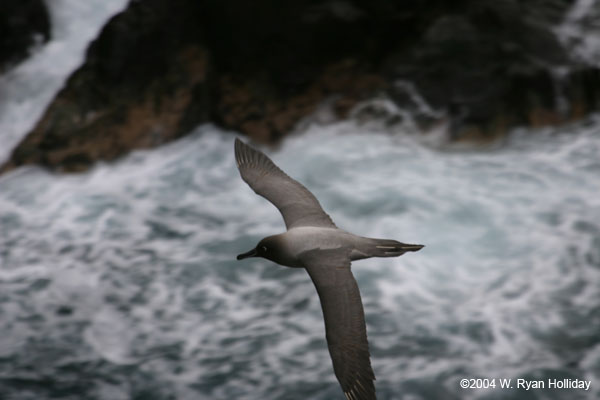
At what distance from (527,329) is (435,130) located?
3305 millimetres

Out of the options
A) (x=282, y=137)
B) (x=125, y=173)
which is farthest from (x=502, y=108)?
(x=125, y=173)

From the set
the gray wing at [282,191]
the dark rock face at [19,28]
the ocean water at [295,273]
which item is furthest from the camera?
the dark rock face at [19,28]

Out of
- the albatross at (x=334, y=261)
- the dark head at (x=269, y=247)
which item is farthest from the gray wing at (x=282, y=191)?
the dark head at (x=269, y=247)

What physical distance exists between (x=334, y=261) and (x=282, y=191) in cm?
95

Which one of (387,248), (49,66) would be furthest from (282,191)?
(49,66)

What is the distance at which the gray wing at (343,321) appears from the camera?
439 cm

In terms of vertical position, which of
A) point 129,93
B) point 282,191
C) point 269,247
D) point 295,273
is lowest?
point 269,247

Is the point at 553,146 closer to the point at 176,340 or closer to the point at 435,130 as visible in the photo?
the point at 435,130

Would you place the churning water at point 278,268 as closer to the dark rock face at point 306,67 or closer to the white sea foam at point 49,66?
the white sea foam at point 49,66

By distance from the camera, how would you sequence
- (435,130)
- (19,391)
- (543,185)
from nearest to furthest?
(19,391)
(543,185)
(435,130)

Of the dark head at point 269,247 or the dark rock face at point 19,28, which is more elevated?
the dark rock face at point 19,28

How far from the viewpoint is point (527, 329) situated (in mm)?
6863

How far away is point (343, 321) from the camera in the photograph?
452 centimetres

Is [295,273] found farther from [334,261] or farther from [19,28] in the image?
[19,28]
